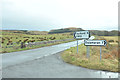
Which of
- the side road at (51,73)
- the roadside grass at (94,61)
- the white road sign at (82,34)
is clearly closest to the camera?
the side road at (51,73)

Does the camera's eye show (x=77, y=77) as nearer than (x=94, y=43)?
Yes

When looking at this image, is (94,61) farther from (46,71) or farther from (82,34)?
(46,71)

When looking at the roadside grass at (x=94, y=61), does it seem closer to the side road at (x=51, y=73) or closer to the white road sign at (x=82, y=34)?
the side road at (x=51, y=73)

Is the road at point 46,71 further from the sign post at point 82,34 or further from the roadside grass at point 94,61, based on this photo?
the sign post at point 82,34

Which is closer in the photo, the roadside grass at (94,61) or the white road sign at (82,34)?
the roadside grass at (94,61)

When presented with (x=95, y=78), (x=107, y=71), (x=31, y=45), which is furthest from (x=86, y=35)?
(x=31, y=45)

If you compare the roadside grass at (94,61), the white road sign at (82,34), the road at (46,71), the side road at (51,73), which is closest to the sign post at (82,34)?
the white road sign at (82,34)

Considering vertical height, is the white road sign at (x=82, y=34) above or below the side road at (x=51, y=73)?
above

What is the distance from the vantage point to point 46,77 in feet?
19.1

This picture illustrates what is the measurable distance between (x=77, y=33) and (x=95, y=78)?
6765mm

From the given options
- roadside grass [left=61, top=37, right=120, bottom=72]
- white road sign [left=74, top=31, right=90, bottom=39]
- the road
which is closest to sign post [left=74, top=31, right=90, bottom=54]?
white road sign [left=74, top=31, right=90, bottom=39]

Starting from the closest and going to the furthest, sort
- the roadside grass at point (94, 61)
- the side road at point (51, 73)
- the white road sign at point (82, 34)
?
the side road at point (51, 73) → the roadside grass at point (94, 61) → the white road sign at point (82, 34)

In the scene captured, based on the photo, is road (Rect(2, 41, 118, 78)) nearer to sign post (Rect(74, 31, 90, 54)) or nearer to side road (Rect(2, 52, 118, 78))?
side road (Rect(2, 52, 118, 78))

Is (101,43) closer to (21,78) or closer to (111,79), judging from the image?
(111,79)
